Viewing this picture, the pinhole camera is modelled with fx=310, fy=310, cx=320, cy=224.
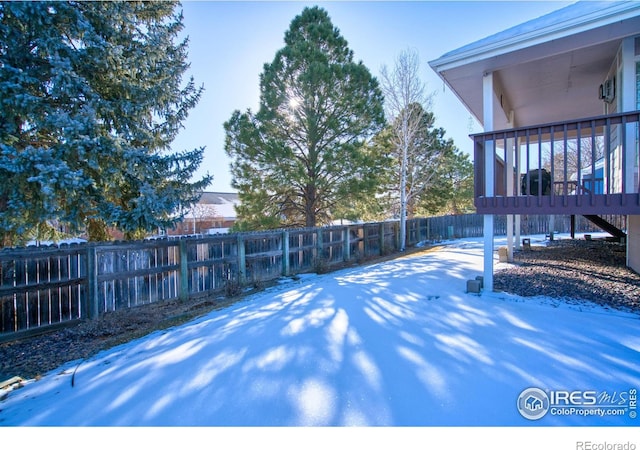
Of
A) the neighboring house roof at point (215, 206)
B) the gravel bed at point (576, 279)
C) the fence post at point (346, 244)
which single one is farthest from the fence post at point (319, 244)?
the neighboring house roof at point (215, 206)

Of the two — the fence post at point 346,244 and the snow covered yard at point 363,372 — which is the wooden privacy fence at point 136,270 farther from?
the snow covered yard at point 363,372

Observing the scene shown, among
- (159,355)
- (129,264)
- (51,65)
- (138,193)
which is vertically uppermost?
(51,65)

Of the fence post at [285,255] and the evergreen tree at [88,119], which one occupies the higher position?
the evergreen tree at [88,119]

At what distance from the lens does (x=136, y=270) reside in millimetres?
5336

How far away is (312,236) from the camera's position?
9.35 meters

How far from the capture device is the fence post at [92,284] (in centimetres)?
475

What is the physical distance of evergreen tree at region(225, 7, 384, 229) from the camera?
10812 millimetres

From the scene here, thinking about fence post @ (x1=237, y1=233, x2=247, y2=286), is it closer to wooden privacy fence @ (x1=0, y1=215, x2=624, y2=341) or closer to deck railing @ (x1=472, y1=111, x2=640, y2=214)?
wooden privacy fence @ (x1=0, y1=215, x2=624, y2=341)

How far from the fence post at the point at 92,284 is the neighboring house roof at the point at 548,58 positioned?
21.8 feet

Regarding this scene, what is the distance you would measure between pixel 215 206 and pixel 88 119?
990 inches

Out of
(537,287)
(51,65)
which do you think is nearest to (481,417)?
(537,287)

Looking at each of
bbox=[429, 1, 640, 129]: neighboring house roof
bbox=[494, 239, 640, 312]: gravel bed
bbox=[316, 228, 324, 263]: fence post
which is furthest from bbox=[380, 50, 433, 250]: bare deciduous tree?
bbox=[494, 239, 640, 312]: gravel bed
